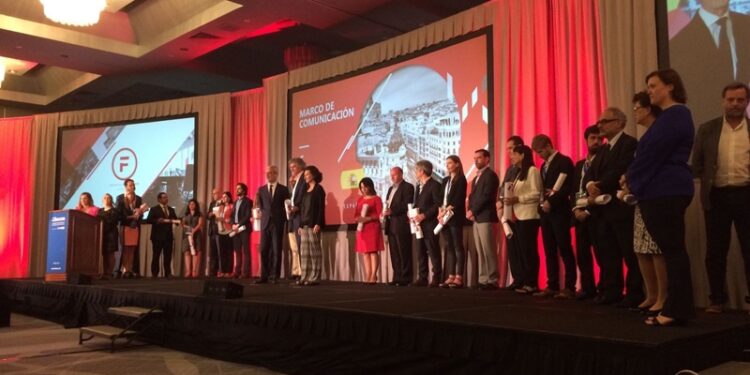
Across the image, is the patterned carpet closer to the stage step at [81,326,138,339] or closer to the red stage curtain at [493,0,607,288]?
the stage step at [81,326,138,339]

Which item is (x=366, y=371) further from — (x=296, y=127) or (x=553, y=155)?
(x=296, y=127)

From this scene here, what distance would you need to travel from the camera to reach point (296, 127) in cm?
853

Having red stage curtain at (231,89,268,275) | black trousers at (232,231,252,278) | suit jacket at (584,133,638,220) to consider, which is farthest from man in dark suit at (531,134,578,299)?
red stage curtain at (231,89,268,275)

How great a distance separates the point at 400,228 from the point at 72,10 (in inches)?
172

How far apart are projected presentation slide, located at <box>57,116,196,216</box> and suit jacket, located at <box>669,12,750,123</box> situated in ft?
25.6

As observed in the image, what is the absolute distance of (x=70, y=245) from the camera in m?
6.30

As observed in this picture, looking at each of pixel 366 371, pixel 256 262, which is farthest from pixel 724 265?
pixel 256 262

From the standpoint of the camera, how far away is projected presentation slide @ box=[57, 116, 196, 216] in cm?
990

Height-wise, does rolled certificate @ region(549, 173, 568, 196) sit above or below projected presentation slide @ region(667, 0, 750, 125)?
below

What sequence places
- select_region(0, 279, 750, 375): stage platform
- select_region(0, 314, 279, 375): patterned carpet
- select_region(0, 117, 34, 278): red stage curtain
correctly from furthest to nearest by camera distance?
select_region(0, 117, 34, 278): red stage curtain < select_region(0, 314, 279, 375): patterned carpet < select_region(0, 279, 750, 375): stage platform

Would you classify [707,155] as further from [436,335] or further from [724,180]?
[436,335]

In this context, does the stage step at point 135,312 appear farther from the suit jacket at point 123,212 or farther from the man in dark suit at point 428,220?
the suit jacket at point 123,212

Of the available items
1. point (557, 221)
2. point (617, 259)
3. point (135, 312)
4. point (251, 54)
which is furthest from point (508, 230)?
point (251, 54)

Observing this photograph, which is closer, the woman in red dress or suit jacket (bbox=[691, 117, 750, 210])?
suit jacket (bbox=[691, 117, 750, 210])
